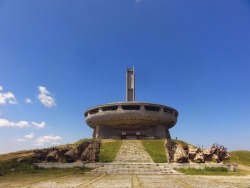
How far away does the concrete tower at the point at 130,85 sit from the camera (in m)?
63.4

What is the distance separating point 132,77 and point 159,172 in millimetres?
47112

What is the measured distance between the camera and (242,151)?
43.2 m

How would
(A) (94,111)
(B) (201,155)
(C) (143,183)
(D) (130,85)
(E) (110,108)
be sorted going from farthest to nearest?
(D) (130,85)
(A) (94,111)
(E) (110,108)
(B) (201,155)
(C) (143,183)

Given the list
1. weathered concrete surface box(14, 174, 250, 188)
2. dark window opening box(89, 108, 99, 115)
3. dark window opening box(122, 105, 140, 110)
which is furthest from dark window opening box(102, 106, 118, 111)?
weathered concrete surface box(14, 174, 250, 188)

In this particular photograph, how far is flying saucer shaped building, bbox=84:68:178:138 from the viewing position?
2147 inches

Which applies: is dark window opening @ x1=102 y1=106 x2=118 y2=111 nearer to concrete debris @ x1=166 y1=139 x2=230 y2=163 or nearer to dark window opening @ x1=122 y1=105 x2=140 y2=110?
dark window opening @ x1=122 y1=105 x2=140 y2=110

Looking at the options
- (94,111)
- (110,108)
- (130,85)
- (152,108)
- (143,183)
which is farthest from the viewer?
(130,85)

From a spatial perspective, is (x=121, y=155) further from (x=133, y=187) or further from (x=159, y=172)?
(x=133, y=187)

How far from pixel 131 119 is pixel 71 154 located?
105ft

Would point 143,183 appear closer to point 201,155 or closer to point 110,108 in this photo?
point 201,155

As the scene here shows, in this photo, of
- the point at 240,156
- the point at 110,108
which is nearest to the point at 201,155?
the point at 240,156

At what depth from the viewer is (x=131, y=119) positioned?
5494 centimetres

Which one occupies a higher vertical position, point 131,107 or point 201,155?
point 131,107

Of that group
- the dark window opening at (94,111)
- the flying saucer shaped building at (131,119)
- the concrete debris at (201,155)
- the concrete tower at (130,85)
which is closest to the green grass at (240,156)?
the concrete debris at (201,155)
